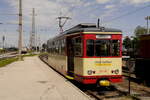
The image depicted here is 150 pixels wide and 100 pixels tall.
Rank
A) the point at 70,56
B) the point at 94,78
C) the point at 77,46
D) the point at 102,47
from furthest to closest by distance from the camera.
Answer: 1. the point at 70,56
2. the point at 77,46
3. the point at 102,47
4. the point at 94,78

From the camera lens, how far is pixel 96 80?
32.8 feet

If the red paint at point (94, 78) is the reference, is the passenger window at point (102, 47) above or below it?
above

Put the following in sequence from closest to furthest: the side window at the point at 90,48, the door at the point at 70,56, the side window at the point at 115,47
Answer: the side window at the point at 90,48
the side window at the point at 115,47
the door at the point at 70,56

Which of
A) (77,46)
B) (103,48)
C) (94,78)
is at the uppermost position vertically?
(77,46)

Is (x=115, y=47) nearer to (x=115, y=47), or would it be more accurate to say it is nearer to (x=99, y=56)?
(x=115, y=47)

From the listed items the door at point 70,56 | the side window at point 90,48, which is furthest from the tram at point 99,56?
the door at point 70,56

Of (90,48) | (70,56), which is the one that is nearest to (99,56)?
(90,48)

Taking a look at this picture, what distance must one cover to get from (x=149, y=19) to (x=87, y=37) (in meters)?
55.3

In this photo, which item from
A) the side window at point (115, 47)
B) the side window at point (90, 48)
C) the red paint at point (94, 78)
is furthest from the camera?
the side window at point (115, 47)

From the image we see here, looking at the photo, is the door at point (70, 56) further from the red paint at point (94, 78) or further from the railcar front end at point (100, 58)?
the red paint at point (94, 78)

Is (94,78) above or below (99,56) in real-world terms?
below

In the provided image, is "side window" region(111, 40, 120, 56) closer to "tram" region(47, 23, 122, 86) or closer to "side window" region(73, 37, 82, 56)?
"tram" region(47, 23, 122, 86)

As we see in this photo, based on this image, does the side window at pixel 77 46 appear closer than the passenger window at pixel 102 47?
No

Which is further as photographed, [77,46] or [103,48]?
[77,46]
